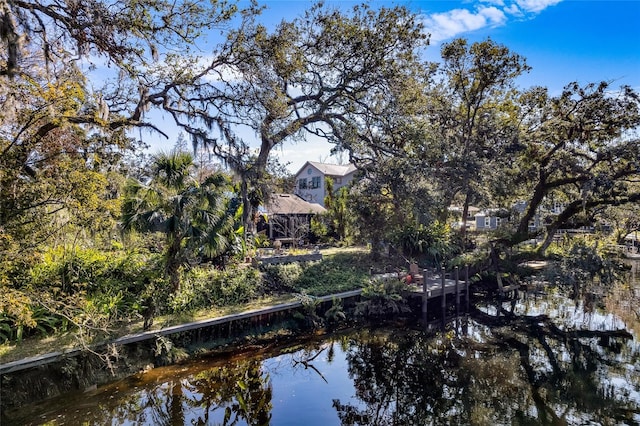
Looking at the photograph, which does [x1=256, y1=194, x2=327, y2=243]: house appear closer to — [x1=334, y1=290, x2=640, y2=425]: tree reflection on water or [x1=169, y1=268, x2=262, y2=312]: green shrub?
[x1=169, y1=268, x2=262, y2=312]: green shrub

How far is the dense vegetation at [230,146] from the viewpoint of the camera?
6.17 m

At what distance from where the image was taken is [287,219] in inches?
950

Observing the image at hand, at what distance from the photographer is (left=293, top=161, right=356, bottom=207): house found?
34.5m

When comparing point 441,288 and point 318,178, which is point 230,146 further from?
point 318,178

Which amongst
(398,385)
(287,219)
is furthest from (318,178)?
(398,385)

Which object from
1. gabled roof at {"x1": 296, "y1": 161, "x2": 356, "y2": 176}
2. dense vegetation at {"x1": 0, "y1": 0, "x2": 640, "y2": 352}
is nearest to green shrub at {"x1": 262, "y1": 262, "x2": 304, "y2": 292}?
dense vegetation at {"x1": 0, "y1": 0, "x2": 640, "y2": 352}

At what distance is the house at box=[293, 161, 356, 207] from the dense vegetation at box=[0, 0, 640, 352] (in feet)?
50.3

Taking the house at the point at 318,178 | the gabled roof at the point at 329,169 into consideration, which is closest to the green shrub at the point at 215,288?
the house at the point at 318,178

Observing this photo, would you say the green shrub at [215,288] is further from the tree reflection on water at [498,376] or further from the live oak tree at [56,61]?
the live oak tree at [56,61]

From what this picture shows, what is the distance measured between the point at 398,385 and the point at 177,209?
6.50m

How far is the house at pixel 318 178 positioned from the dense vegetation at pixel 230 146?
15.3m

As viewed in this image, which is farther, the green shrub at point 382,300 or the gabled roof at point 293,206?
the gabled roof at point 293,206

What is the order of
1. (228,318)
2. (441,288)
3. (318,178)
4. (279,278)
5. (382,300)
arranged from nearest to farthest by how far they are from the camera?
(228,318)
(279,278)
(382,300)
(441,288)
(318,178)

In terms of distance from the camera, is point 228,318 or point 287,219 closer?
point 228,318
